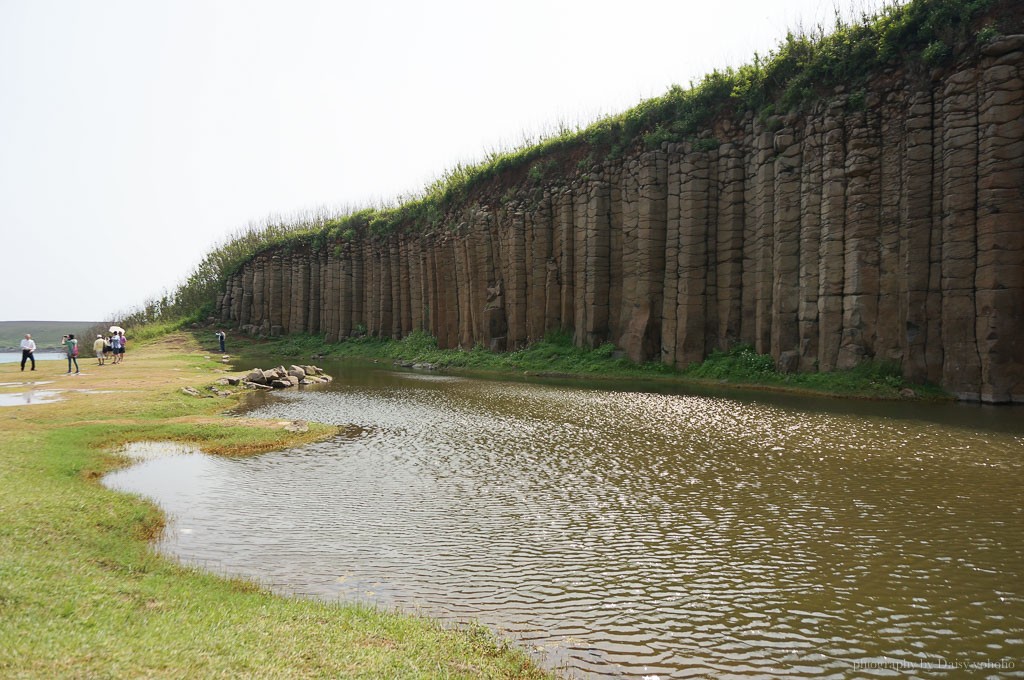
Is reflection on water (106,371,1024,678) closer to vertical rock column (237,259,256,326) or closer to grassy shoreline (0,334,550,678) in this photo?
grassy shoreline (0,334,550,678)

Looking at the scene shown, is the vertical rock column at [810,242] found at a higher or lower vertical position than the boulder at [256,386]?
higher

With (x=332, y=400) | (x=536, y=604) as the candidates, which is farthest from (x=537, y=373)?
(x=536, y=604)

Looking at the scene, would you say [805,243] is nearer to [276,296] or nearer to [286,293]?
[286,293]

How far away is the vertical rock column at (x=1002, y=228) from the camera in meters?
16.3

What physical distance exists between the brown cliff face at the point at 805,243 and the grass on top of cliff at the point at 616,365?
1.74 ft

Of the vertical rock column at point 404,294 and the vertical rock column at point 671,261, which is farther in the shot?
the vertical rock column at point 404,294

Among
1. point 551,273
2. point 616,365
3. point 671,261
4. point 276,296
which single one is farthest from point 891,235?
point 276,296

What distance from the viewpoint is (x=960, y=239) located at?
1728 cm

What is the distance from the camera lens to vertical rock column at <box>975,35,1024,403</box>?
16.3 meters

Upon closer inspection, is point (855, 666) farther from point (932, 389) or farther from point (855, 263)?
point (855, 263)

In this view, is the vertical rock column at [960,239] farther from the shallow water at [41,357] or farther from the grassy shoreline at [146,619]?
the shallow water at [41,357]

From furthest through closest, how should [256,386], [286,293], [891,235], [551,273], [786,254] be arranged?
[286,293] < [551,273] < [256,386] < [786,254] < [891,235]

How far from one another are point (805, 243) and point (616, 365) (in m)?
8.88

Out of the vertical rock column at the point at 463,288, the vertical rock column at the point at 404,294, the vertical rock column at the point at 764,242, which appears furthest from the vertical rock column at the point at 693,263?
the vertical rock column at the point at 404,294
